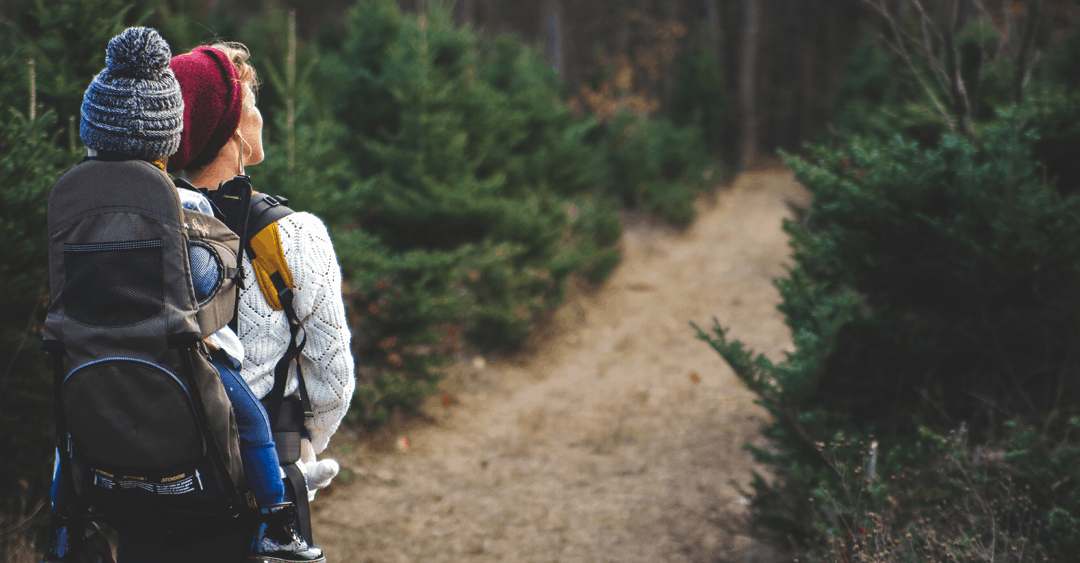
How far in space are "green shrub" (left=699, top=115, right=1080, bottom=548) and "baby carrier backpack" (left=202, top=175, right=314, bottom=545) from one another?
252cm

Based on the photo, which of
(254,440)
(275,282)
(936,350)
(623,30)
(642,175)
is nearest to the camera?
(254,440)

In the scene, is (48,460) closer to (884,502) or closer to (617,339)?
(884,502)

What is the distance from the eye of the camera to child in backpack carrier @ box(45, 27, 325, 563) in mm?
1441

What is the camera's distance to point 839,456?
3498 millimetres

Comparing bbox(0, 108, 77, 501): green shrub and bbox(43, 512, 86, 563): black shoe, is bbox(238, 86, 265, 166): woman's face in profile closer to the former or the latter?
bbox(43, 512, 86, 563): black shoe

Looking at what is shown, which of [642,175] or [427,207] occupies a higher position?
[427,207]

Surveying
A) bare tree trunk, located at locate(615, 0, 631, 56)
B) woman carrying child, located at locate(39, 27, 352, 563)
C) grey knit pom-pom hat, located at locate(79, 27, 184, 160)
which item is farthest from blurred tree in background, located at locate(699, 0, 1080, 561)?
bare tree trunk, located at locate(615, 0, 631, 56)

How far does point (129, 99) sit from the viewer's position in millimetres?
1438

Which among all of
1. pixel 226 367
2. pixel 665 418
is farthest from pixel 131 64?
pixel 665 418

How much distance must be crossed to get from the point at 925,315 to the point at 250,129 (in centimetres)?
356

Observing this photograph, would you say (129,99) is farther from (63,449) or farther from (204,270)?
(63,449)

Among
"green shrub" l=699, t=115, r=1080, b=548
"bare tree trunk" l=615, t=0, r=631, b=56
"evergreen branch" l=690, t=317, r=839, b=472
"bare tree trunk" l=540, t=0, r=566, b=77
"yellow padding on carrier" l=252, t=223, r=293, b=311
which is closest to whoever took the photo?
"yellow padding on carrier" l=252, t=223, r=293, b=311

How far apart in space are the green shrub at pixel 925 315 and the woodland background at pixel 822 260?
0.05ft

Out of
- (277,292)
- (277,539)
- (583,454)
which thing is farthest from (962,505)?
(277,292)
